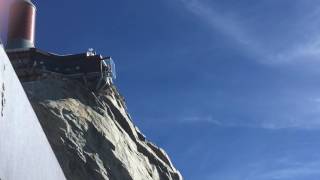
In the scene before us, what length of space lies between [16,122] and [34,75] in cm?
4773

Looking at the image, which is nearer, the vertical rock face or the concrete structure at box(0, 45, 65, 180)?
the concrete structure at box(0, 45, 65, 180)

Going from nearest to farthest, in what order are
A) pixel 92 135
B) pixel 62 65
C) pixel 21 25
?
pixel 92 135, pixel 62 65, pixel 21 25

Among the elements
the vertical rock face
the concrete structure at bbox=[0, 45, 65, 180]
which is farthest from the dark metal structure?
the concrete structure at bbox=[0, 45, 65, 180]

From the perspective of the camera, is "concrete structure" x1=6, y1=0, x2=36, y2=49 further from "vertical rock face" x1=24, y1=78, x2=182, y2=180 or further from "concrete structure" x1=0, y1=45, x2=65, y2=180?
"concrete structure" x1=0, y1=45, x2=65, y2=180

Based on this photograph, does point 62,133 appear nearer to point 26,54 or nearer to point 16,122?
point 26,54

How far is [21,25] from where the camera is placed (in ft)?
190

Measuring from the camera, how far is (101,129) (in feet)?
153

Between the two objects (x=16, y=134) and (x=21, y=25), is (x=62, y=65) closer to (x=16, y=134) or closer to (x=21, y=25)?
(x=21, y=25)

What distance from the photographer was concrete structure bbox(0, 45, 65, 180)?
4.68 meters

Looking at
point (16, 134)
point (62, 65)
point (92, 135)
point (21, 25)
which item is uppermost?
point (21, 25)

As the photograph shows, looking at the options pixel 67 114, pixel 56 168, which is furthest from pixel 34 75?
pixel 56 168

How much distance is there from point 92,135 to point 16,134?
4109 centimetres

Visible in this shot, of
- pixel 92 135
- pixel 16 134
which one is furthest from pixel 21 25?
pixel 16 134

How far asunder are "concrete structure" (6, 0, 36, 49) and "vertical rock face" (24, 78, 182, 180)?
8.40 meters
